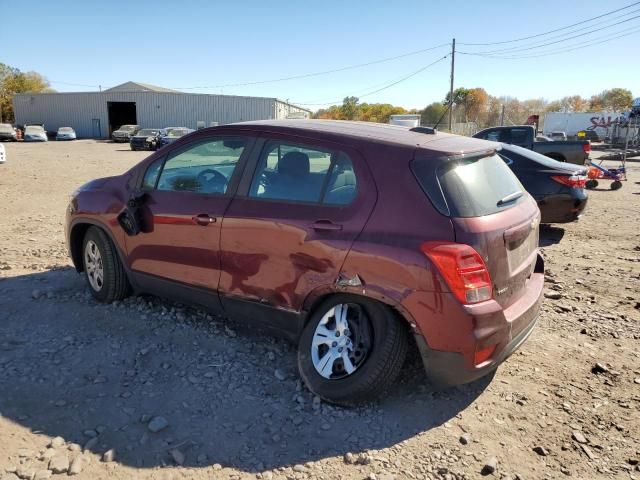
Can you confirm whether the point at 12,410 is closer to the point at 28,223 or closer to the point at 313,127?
the point at 313,127

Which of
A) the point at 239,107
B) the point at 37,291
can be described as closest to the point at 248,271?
the point at 37,291

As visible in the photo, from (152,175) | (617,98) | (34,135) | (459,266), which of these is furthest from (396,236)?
(617,98)

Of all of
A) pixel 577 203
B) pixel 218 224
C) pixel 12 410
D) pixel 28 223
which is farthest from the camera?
pixel 28 223

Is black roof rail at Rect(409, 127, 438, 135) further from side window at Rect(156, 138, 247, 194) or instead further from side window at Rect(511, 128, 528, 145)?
side window at Rect(511, 128, 528, 145)

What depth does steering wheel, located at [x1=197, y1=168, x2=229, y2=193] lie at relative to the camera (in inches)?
150

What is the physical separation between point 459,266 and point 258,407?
5.09 ft

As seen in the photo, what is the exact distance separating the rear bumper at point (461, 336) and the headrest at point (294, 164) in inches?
→ 47.6

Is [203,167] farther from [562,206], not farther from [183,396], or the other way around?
[562,206]

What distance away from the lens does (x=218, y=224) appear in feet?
12.2

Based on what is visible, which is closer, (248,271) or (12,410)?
(12,410)

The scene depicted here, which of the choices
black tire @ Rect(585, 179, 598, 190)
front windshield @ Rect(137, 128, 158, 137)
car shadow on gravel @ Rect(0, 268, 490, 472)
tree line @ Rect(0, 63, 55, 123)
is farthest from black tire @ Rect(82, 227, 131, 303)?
tree line @ Rect(0, 63, 55, 123)

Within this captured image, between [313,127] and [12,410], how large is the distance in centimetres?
265

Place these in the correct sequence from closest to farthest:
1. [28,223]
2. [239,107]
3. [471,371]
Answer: [471,371]
[28,223]
[239,107]

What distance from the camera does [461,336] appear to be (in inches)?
112
